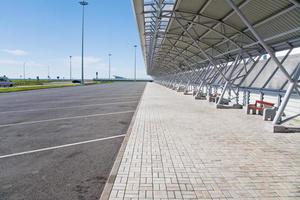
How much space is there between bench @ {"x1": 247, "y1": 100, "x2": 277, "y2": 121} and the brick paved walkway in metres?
2.26

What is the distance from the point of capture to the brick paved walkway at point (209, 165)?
398 cm

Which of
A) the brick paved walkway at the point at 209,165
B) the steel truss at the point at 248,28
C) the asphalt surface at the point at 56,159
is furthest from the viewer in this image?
the steel truss at the point at 248,28

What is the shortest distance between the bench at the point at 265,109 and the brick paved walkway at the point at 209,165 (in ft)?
7.41

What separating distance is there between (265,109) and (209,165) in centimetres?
697

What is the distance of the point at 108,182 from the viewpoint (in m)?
4.32

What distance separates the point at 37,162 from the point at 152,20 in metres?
11.2

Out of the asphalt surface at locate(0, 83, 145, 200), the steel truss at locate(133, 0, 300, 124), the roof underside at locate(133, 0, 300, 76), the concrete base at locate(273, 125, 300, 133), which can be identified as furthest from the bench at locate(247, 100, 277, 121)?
the asphalt surface at locate(0, 83, 145, 200)

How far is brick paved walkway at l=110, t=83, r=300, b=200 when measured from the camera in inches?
157

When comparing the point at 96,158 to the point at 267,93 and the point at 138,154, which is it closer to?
the point at 138,154

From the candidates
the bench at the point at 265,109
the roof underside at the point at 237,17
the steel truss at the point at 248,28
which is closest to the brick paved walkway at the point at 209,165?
the bench at the point at 265,109

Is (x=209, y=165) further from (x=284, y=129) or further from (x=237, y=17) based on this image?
(x=237, y=17)

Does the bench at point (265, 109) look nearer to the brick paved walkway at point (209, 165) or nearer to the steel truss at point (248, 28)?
the steel truss at point (248, 28)

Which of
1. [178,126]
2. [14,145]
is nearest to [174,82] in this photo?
[178,126]

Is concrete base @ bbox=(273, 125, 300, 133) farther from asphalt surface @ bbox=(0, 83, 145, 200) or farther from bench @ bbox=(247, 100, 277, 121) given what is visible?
asphalt surface @ bbox=(0, 83, 145, 200)
